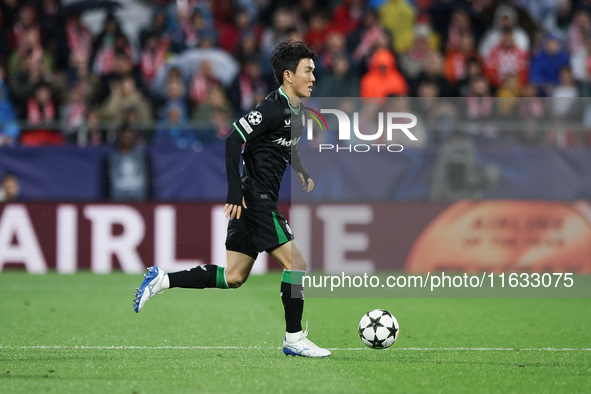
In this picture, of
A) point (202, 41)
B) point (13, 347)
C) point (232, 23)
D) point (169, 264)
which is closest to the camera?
point (13, 347)

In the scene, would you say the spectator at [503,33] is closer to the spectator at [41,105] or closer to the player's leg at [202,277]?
the spectator at [41,105]

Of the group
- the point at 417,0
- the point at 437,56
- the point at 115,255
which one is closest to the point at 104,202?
the point at 115,255

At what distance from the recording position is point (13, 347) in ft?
22.7

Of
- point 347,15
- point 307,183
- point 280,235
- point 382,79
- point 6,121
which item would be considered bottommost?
point 280,235

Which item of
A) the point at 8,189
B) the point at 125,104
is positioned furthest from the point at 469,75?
the point at 8,189

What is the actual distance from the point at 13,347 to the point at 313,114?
142 inches

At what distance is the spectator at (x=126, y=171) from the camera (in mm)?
12516

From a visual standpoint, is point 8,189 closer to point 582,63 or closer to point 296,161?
point 296,161

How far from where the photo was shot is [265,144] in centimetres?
666

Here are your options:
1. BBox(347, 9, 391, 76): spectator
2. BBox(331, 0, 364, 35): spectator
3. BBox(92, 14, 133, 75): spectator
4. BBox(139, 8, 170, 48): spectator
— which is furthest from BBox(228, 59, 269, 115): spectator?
BBox(331, 0, 364, 35): spectator

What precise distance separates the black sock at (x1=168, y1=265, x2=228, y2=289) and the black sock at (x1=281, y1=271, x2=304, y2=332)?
17.8 inches

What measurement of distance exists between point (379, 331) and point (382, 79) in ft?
25.1

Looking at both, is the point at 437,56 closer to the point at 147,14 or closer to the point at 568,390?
the point at 147,14

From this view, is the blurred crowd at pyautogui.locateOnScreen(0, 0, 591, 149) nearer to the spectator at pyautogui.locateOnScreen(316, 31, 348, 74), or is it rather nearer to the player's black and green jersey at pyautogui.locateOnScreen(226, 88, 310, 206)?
the spectator at pyautogui.locateOnScreen(316, 31, 348, 74)
